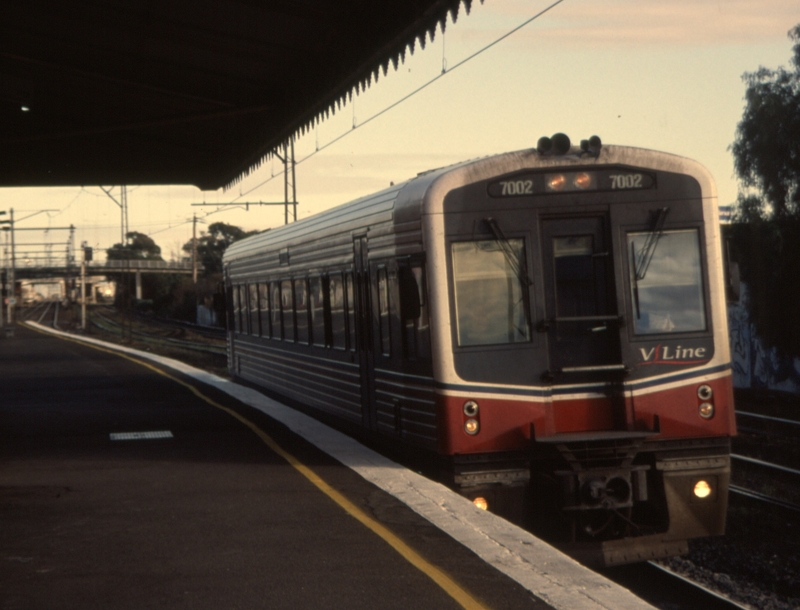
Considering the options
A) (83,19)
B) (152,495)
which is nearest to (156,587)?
(152,495)

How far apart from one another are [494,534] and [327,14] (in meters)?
5.87

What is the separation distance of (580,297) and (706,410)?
4.58 ft

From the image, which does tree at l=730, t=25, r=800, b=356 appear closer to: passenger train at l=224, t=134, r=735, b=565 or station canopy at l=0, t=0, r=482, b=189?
station canopy at l=0, t=0, r=482, b=189

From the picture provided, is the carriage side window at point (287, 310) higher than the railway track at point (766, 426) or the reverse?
higher

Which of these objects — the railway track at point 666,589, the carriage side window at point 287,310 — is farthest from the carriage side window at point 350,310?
the railway track at point 666,589

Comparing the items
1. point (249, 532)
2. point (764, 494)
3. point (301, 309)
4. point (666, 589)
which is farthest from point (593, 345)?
point (301, 309)

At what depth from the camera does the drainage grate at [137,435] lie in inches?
550

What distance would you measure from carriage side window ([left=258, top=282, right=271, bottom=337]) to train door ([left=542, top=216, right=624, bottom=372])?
29.8ft

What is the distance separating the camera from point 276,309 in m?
17.6

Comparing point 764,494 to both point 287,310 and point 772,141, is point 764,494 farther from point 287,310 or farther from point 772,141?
point 772,141

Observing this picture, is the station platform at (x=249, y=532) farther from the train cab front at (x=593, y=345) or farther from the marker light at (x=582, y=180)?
the marker light at (x=582, y=180)

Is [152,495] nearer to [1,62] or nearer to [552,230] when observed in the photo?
[552,230]

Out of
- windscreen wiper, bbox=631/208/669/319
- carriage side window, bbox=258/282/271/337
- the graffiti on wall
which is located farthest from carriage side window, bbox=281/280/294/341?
the graffiti on wall

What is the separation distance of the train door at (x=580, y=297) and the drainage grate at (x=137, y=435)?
20.0ft
